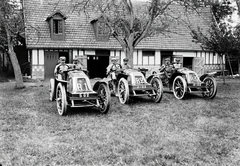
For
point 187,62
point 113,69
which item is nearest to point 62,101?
point 113,69

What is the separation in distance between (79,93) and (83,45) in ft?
40.9

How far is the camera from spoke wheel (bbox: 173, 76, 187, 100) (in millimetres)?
10511

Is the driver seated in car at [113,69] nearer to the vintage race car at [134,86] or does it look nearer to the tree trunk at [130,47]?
the vintage race car at [134,86]

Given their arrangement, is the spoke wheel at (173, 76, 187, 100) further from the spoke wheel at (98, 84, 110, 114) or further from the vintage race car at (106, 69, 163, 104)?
the spoke wheel at (98, 84, 110, 114)

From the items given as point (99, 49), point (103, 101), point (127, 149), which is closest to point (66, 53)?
point (99, 49)

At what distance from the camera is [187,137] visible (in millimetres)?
5785

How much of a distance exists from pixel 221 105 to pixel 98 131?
502 cm

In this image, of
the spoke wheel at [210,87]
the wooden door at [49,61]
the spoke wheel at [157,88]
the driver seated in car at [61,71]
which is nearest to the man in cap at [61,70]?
the driver seated in car at [61,71]

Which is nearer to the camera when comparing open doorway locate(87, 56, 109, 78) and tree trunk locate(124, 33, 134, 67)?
tree trunk locate(124, 33, 134, 67)

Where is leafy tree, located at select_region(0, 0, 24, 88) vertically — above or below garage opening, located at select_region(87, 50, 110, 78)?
above

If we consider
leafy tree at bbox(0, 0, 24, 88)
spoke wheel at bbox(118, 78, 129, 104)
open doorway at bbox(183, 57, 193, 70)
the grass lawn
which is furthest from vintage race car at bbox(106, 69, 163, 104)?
open doorway at bbox(183, 57, 193, 70)

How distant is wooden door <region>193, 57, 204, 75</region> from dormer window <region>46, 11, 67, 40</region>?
10285 mm

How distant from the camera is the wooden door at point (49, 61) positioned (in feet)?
63.8

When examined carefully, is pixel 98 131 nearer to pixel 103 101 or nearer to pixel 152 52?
pixel 103 101
